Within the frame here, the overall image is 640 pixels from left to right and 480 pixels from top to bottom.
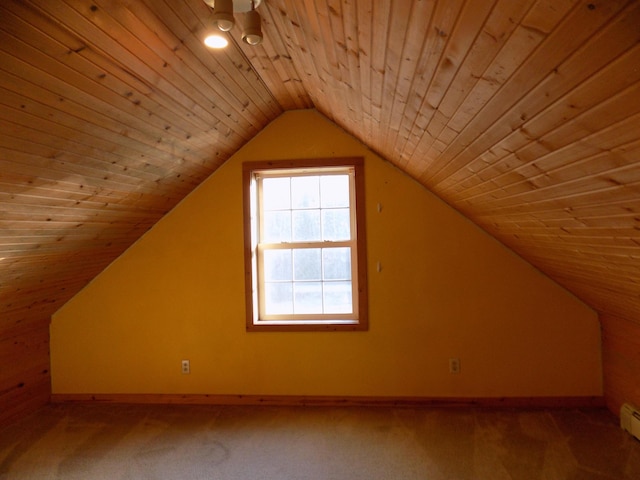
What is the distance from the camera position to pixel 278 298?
3.35m

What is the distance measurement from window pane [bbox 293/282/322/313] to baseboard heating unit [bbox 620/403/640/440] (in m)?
2.17

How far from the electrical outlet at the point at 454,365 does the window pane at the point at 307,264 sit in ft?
3.97

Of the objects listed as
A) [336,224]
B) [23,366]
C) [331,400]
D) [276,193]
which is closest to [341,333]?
[331,400]

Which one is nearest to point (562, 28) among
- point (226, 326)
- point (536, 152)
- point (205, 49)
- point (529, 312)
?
point (536, 152)

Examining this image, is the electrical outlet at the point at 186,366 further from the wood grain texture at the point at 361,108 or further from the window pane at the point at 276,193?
the window pane at the point at 276,193

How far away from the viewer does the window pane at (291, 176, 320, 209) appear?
3311mm

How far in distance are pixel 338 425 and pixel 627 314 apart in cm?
201

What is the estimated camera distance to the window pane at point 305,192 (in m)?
3.31

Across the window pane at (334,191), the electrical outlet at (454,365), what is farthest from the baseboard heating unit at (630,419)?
the window pane at (334,191)

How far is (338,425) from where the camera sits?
2.84 m

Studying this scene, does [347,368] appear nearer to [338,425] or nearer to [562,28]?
[338,425]

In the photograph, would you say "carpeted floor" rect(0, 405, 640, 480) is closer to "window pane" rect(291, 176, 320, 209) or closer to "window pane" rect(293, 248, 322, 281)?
"window pane" rect(293, 248, 322, 281)

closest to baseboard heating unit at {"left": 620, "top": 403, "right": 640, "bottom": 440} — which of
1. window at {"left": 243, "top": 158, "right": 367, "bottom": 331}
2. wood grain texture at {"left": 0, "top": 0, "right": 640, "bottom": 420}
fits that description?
wood grain texture at {"left": 0, "top": 0, "right": 640, "bottom": 420}

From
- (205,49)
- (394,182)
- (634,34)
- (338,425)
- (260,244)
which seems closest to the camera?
(634,34)
